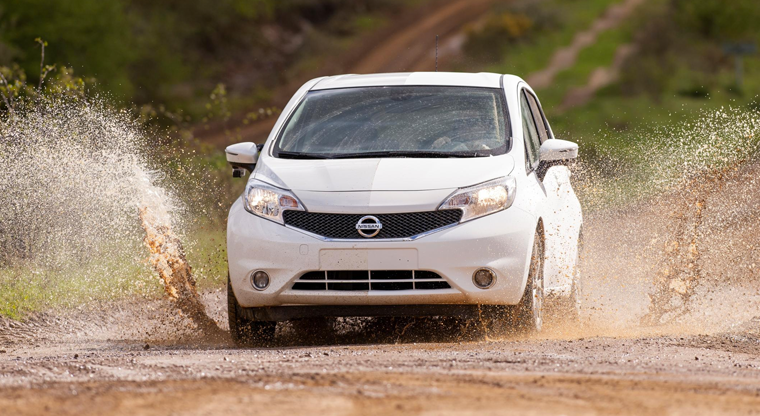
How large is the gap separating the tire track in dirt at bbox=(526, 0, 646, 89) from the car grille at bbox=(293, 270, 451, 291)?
3036 cm

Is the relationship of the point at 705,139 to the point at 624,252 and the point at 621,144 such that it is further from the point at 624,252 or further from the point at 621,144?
the point at 621,144

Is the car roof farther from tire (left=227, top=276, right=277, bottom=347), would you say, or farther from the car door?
tire (left=227, top=276, right=277, bottom=347)

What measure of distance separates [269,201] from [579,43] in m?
38.1

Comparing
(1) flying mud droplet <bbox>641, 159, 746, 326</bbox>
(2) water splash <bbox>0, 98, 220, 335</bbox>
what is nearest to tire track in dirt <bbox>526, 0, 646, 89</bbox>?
(2) water splash <bbox>0, 98, 220, 335</bbox>

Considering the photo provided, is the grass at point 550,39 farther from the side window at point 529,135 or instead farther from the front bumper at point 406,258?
the front bumper at point 406,258

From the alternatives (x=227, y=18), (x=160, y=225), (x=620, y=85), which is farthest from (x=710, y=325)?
(x=227, y=18)

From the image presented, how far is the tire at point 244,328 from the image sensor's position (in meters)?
6.98

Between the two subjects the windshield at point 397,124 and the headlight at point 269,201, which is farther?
the windshield at point 397,124

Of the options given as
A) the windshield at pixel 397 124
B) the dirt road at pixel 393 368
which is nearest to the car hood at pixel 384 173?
the windshield at pixel 397 124

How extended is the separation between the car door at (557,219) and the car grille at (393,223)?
877 mm

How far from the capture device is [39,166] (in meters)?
10.1

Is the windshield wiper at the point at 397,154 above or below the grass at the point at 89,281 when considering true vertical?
above

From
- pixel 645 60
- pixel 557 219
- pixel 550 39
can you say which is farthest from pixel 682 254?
pixel 550 39

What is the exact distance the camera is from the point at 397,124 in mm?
7500
